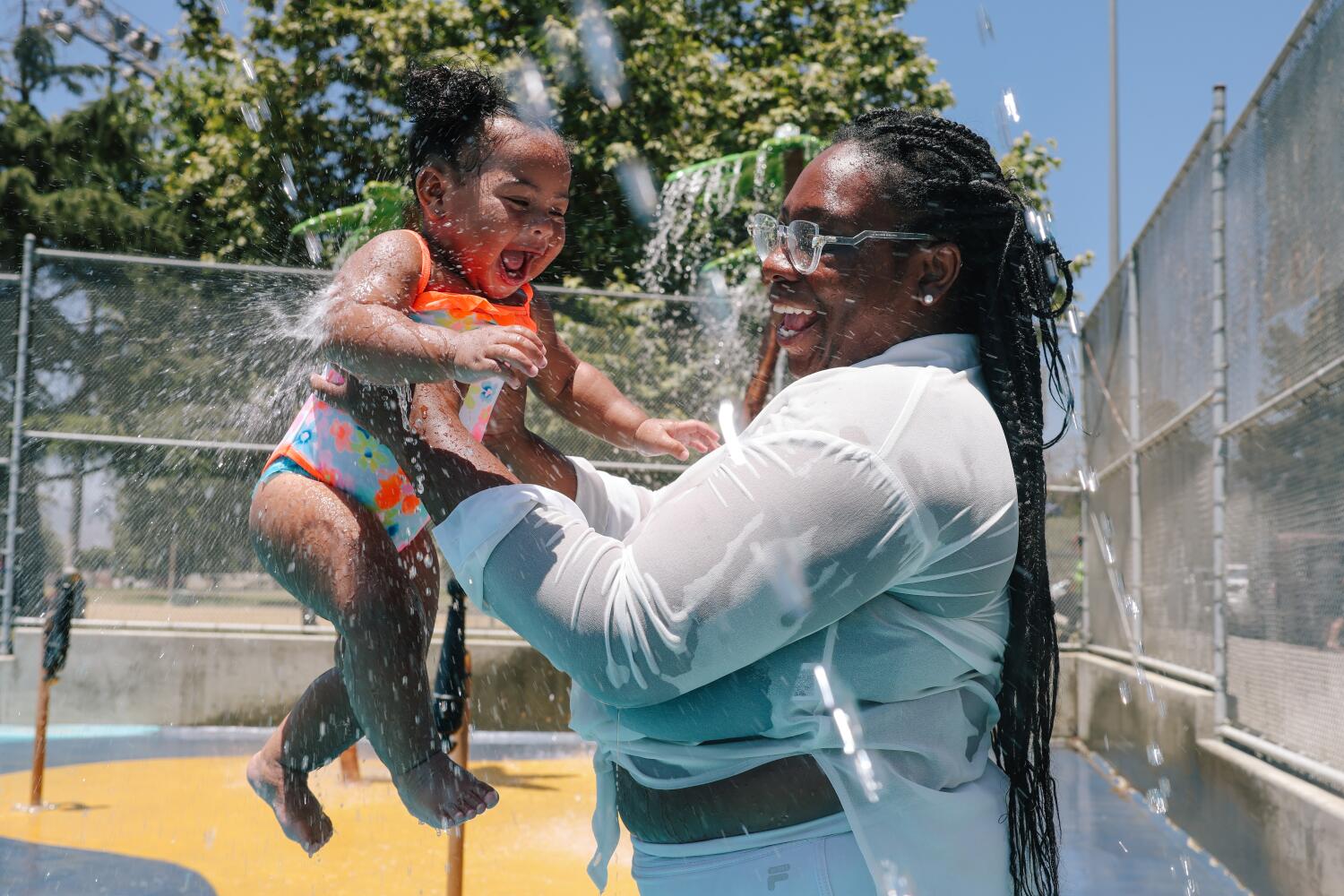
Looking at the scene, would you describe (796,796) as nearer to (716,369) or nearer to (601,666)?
(601,666)

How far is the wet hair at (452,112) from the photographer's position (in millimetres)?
1613

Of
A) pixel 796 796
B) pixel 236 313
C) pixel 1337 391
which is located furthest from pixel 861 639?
pixel 236 313

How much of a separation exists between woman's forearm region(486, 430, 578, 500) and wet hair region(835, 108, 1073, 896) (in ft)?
1.95

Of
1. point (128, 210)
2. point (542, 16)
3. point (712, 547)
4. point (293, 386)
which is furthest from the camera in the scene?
point (542, 16)

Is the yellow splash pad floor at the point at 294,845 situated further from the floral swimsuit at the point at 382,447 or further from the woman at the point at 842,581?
the woman at the point at 842,581

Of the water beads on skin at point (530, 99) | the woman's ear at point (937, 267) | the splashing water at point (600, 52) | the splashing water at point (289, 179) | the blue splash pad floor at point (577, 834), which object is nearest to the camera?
the woman's ear at point (937, 267)

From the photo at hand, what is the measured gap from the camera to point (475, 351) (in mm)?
1193

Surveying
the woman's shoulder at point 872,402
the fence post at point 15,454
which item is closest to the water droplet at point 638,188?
the fence post at point 15,454

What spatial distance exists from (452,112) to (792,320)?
646 millimetres

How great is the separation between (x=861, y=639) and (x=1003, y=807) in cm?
31

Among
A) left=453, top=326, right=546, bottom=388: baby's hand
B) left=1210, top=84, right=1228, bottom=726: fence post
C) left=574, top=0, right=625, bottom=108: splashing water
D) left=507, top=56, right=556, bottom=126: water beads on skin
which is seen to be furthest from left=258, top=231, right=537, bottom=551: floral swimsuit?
left=574, top=0, right=625, bottom=108: splashing water

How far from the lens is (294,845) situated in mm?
4586

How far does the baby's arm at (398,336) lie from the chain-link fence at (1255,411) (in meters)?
2.99

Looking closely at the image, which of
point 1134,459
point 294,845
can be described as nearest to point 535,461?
point 294,845
